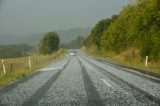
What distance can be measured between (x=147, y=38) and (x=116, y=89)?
2508cm

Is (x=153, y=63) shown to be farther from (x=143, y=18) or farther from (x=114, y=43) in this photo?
(x=114, y=43)

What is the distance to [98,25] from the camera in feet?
364

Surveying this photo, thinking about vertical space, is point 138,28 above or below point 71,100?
above

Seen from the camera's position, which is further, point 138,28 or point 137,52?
point 137,52

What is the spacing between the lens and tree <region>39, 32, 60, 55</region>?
158000 mm

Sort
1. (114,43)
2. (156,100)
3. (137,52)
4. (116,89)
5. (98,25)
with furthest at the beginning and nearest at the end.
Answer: (98,25) < (114,43) < (137,52) < (116,89) < (156,100)

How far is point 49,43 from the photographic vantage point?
527ft

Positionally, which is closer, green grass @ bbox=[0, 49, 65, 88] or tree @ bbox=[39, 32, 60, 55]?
green grass @ bbox=[0, 49, 65, 88]

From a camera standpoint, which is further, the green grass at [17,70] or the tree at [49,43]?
the tree at [49,43]

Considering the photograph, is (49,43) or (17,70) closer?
(17,70)

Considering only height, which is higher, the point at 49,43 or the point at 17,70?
the point at 49,43

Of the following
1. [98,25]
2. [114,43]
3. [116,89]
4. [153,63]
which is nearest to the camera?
[116,89]

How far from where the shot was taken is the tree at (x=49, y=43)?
158m

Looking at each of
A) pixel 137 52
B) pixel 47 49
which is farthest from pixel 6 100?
pixel 47 49
